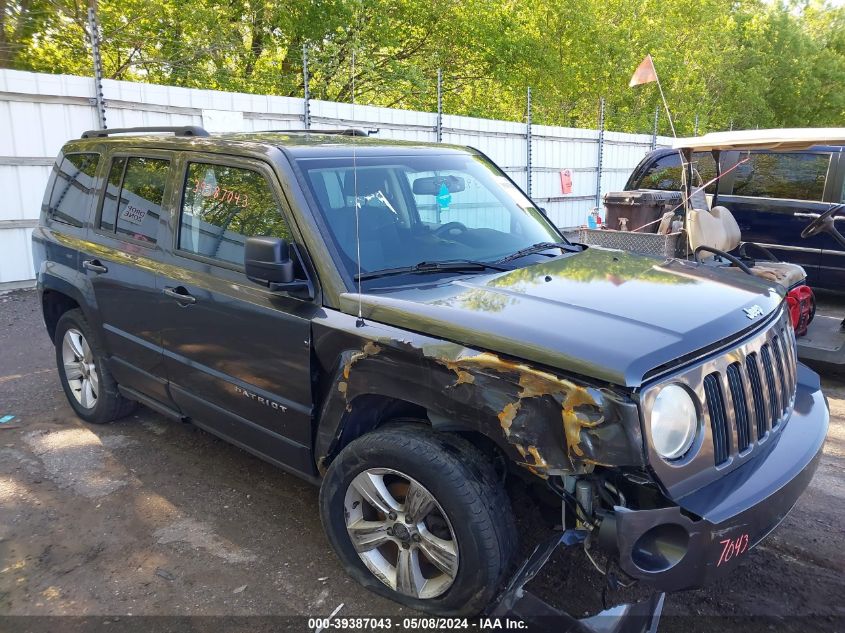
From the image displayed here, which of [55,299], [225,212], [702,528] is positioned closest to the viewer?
[702,528]

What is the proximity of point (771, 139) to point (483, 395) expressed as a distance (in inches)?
170

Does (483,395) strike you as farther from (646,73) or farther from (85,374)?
(646,73)

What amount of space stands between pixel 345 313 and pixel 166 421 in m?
2.70

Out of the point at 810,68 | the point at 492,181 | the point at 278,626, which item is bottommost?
the point at 278,626

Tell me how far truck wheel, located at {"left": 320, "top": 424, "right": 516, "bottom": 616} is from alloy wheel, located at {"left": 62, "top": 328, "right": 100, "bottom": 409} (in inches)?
100

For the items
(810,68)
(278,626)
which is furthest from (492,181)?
(810,68)

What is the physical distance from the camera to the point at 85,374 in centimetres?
476

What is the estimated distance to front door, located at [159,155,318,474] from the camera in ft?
10.2

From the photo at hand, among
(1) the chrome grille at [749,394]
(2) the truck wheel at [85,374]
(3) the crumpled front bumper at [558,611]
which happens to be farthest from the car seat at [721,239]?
(2) the truck wheel at [85,374]

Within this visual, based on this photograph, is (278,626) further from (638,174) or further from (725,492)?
(638,174)

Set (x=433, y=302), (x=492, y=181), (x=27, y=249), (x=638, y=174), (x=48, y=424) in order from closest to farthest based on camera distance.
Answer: (x=433, y=302), (x=492, y=181), (x=48, y=424), (x=27, y=249), (x=638, y=174)

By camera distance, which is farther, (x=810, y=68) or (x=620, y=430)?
(x=810, y=68)

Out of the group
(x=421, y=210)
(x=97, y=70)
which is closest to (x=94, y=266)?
(x=421, y=210)

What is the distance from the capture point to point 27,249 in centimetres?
884
